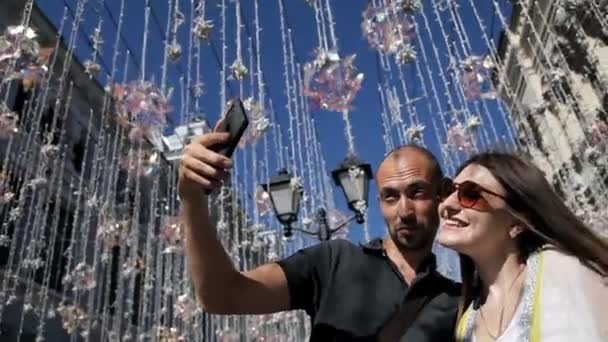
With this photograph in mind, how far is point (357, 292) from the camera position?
1900 millimetres

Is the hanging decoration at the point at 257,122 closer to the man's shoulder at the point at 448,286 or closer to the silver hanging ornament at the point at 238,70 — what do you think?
the silver hanging ornament at the point at 238,70

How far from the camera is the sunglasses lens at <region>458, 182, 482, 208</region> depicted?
5.68 ft

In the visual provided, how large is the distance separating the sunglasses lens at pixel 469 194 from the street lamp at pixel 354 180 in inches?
178

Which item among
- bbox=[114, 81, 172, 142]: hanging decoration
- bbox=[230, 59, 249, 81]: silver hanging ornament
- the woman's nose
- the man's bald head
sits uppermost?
bbox=[114, 81, 172, 142]: hanging decoration

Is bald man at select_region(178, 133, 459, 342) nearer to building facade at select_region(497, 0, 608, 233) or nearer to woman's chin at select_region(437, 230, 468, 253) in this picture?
woman's chin at select_region(437, 230, 468, 253)

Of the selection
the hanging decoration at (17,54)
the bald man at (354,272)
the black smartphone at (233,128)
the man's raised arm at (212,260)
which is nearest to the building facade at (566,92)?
the bald man at (354,272)

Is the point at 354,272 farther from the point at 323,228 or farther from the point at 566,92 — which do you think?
the point at 566,92

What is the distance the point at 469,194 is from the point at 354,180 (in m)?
4.56

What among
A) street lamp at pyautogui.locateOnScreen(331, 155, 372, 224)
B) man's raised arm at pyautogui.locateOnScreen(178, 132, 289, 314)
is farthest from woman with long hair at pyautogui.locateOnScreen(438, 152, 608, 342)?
street lamp at pyautogui.locateOnScreen(331, 155, 372, 224)

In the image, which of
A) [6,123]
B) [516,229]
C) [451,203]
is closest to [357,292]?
[451,203]

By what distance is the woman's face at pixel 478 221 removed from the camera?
5.57 feet

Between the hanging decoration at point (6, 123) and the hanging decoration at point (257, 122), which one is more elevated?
the hanging decoration at point (6, 123)

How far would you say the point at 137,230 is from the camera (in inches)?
670

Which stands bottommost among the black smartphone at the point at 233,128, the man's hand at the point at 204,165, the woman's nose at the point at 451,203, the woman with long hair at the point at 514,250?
the woman with long hair at the point at 514,250
